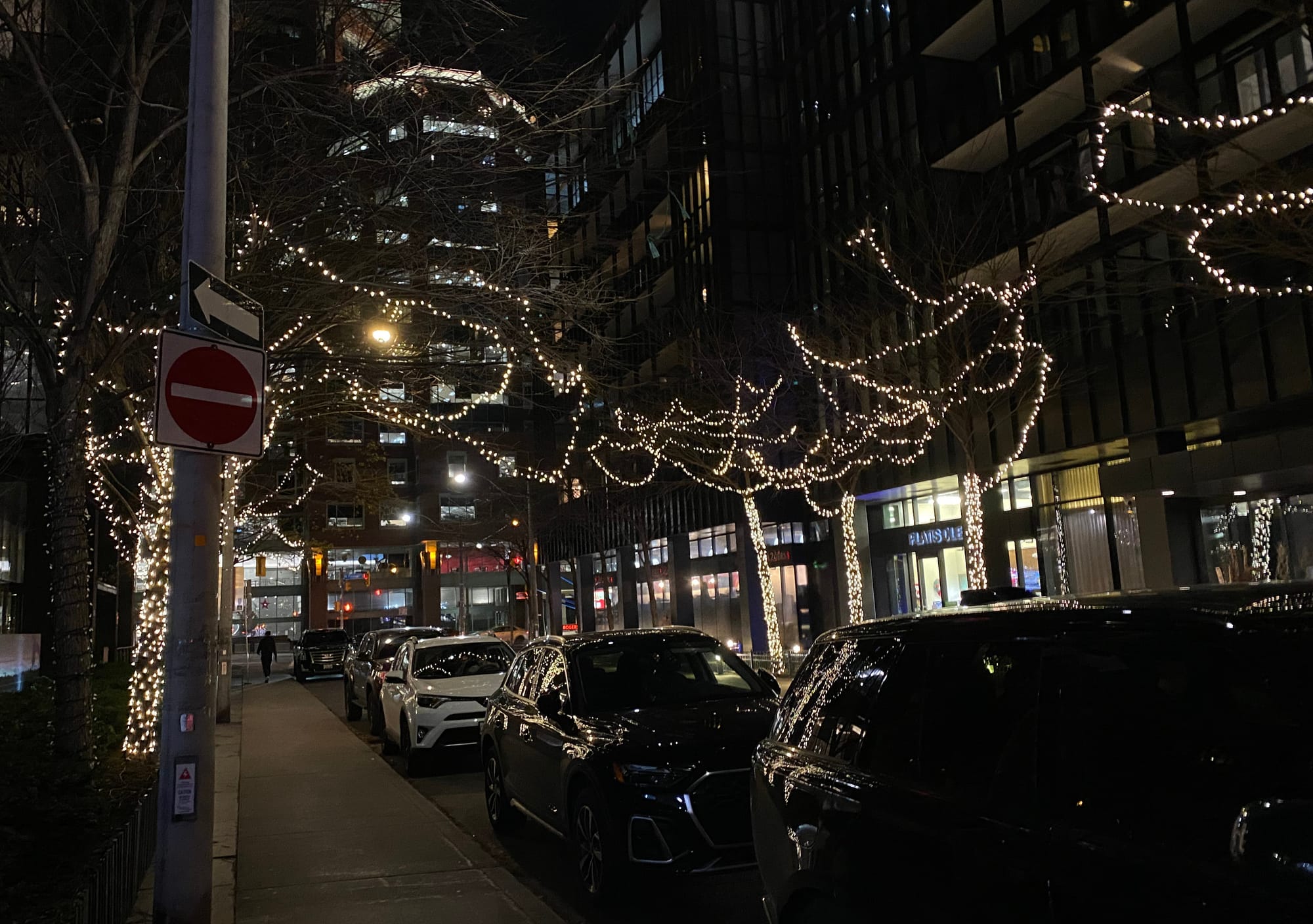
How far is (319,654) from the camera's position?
1351 inches

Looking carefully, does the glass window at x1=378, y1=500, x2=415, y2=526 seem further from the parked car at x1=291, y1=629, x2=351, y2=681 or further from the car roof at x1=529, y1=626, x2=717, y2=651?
the car roof at x1=529, y1=626, x2=717, y2=651

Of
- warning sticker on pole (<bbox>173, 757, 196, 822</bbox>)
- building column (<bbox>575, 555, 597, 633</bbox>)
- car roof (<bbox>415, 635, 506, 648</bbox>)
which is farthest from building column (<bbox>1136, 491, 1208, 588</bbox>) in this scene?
building column (<bbox>575, 555, 597, 633</bbox>)

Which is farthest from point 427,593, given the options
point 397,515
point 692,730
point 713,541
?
point 692,730

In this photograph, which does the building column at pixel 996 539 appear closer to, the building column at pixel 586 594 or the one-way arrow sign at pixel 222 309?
the one-way arrow sign at pixel 222 309

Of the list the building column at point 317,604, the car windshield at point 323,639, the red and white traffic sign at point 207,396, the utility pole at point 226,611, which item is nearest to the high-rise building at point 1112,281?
the red and white traffic sign at point 207,396

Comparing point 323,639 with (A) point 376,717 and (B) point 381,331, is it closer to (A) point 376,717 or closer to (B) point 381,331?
(A) point 376,717

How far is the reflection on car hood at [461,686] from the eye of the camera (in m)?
13.2

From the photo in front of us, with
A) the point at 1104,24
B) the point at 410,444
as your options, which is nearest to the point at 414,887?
the point at 1104,24

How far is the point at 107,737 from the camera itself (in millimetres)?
12383

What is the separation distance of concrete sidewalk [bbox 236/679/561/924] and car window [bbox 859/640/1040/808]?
3.69 metres

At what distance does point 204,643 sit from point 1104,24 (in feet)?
72.3

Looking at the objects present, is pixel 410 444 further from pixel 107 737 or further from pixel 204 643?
pixel 204 643

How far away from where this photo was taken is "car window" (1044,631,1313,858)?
7.86ft

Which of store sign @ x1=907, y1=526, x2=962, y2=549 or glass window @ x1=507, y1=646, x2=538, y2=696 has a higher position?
store sign @ x1=907, y1=526, x2=962, y2=549
